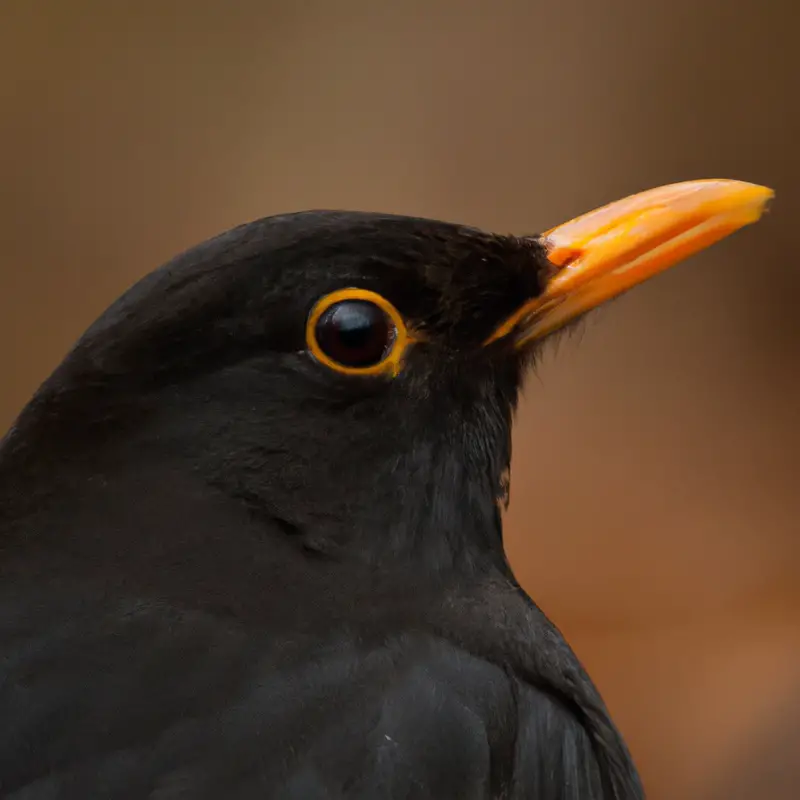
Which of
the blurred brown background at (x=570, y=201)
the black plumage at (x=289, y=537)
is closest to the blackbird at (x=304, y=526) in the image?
the black plumage at (x=289, y=537)

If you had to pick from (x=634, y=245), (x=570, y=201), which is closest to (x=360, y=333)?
(x=634, y=245)

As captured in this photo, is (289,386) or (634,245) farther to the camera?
(634,245)

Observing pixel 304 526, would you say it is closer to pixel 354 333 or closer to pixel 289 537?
pixel 289 537

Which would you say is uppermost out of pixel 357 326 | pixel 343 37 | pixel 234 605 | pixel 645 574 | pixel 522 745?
pixel 343 37

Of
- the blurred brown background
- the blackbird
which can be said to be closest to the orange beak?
the blackbird

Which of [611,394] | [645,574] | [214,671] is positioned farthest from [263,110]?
[214,671]

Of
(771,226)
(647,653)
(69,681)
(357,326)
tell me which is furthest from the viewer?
(647,653)

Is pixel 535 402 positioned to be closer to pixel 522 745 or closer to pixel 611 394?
pixel 611 394
